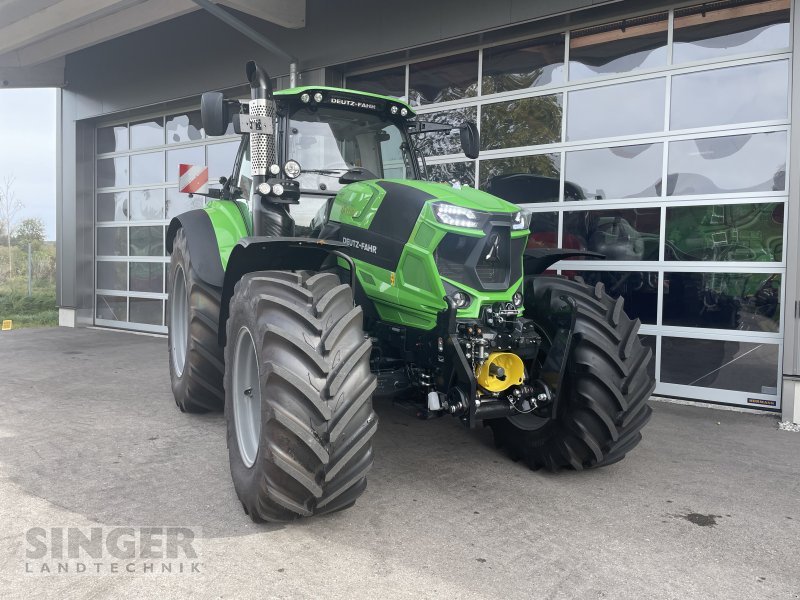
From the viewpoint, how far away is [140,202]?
11484 mm

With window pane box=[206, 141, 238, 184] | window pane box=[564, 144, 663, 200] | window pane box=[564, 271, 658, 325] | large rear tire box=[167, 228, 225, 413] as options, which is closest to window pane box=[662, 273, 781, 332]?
window pane box=[564, 271, 658, 325]

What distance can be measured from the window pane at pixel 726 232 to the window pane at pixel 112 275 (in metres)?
9.35

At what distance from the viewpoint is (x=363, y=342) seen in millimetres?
2957

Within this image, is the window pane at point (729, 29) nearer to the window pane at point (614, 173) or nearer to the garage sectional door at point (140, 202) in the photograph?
the window pane at point (614, 173)

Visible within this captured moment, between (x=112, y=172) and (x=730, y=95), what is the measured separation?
1033 centimetres

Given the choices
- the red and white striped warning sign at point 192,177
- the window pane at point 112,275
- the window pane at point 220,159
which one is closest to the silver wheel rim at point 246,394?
the red and white striped warning sign at point 192,177

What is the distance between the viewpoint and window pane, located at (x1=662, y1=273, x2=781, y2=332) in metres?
5.78

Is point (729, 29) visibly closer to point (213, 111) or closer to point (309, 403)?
point (213, 111)

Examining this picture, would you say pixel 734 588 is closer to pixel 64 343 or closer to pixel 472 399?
pixel 472 399

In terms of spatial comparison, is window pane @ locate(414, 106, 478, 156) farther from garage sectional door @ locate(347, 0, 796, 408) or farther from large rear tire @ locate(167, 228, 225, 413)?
large rear tire @ locate(167, 228, 225, 413)

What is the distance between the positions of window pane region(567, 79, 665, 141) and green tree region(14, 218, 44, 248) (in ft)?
53.3

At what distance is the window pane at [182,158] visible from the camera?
10.5 meters

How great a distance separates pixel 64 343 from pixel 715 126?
9.03 metres

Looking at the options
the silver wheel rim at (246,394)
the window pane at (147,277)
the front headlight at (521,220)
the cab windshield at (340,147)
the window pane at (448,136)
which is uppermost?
the window pane at (448,136)
